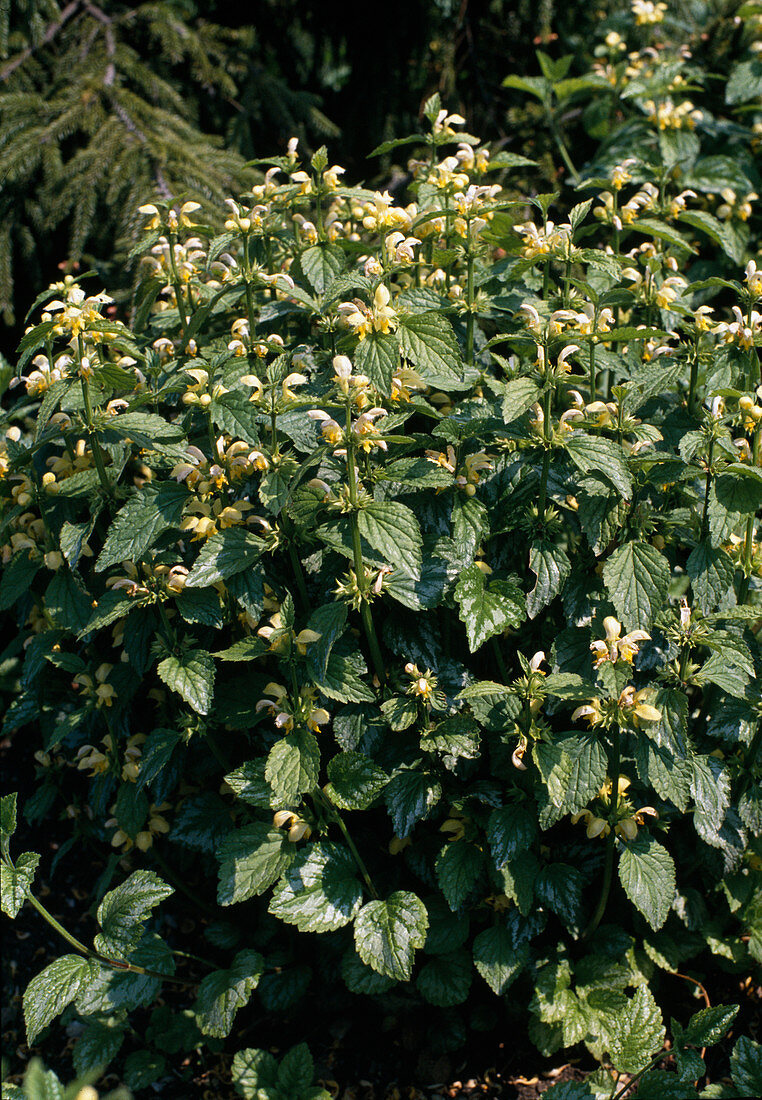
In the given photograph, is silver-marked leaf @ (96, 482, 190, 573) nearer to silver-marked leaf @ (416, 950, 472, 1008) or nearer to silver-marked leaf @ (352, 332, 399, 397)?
silver-marked leaf @ (352, 332, 399, 397)

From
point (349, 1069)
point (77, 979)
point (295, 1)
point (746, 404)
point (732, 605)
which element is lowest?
point (349, 1069)

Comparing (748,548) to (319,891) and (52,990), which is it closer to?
(319,891)

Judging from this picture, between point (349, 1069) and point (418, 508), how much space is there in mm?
1498

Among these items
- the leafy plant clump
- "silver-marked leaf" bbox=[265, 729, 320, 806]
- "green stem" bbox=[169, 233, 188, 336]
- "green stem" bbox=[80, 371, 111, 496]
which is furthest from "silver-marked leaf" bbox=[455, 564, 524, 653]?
"green stem" bbox=[169, 233, 188, 336]

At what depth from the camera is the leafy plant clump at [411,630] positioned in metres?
1.84

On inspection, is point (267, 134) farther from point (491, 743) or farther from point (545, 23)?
point (491, 743)

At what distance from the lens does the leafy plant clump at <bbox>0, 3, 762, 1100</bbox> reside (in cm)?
184

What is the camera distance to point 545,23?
13.2 feet

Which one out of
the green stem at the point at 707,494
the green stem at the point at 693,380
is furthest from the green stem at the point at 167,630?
the green stem at the point at 693,380

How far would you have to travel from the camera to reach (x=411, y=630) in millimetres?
1997

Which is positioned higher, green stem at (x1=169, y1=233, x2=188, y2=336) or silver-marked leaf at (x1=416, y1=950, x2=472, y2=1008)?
green stem at (x1=169, y1=233, x2=188, y2=336)

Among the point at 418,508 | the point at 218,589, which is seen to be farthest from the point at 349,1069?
the point at 418,508

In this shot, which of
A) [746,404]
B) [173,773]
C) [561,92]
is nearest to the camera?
[746,404]

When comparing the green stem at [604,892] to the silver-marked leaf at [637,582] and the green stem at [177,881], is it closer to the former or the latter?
the silver-marked leaf at [637,582]
